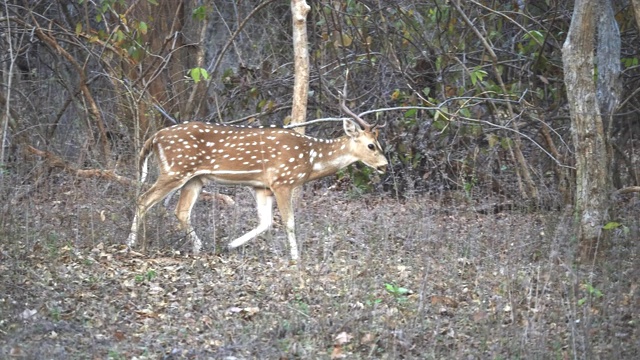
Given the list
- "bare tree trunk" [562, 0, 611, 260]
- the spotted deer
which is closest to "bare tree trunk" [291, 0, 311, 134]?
the spotted deer

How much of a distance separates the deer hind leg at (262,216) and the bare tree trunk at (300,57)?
3.52 feet

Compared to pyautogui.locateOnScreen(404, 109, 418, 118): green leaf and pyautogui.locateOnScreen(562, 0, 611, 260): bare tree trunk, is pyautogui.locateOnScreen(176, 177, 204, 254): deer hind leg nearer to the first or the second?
pyautogui.locateOnScreen(404, 109, 418, 118): green leaf

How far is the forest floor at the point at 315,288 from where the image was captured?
6.70 metres

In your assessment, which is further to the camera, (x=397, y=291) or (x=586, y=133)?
(x=586, y=133)

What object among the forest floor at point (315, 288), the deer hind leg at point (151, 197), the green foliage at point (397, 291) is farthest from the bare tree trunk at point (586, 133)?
the deer hind leg at point (151, 197)

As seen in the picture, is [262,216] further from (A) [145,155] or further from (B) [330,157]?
(A) [145,155]

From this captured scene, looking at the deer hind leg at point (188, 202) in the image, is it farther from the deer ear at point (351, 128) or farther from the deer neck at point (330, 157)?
the deer ear at point (351, 128)

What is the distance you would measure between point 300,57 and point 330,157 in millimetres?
1170

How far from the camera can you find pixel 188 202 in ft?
35.0

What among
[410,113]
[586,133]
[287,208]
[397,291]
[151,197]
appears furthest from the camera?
[410,113]

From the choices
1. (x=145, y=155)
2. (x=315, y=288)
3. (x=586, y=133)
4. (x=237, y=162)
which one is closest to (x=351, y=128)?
(x=237, y=162)

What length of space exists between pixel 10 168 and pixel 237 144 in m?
2.68

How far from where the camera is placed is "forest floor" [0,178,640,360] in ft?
22.0

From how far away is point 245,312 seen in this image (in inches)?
297
